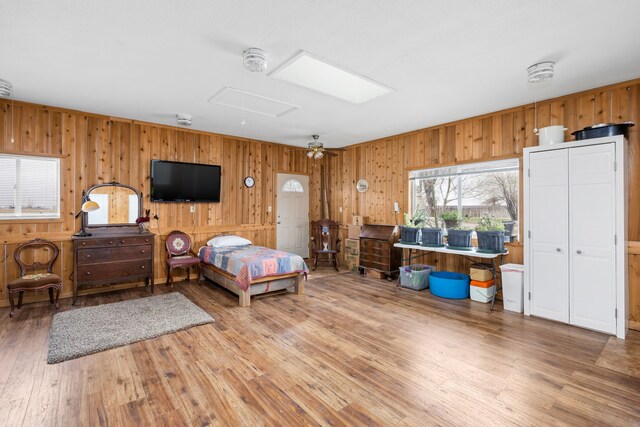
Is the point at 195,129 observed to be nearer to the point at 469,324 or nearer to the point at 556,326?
the point at 469,324

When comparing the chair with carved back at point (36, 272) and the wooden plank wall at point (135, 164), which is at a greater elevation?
the wooden plank wall at point (135, 164)

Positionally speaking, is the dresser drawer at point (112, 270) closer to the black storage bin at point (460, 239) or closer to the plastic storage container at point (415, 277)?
the plastic storage container at point (415, 277)

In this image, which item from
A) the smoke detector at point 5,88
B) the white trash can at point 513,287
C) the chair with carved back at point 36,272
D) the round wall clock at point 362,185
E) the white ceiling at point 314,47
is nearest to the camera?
the white ceiling at point 314,47

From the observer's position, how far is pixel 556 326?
3408 millimetres

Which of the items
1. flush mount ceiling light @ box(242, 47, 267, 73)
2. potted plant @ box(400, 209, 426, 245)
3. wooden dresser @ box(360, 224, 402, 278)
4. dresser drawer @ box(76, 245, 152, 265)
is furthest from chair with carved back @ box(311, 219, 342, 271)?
flush mount ceiling light @ box(242, 47, 267, 73)

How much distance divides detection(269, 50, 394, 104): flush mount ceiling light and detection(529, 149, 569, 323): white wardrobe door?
206cm

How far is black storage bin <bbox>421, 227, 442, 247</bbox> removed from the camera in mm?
4809

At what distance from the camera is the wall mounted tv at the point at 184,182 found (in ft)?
16.9

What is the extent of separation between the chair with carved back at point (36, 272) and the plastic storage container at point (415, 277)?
4.85 meters

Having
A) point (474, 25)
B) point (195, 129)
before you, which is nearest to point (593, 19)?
point (474, 25)

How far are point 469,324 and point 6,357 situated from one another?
14.9 feet

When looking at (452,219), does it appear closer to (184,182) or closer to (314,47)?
(314,47)

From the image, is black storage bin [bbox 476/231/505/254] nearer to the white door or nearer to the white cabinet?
the white cabinet

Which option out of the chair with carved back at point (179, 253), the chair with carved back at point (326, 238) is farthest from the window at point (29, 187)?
the chair with carved back at point (326, 238)
